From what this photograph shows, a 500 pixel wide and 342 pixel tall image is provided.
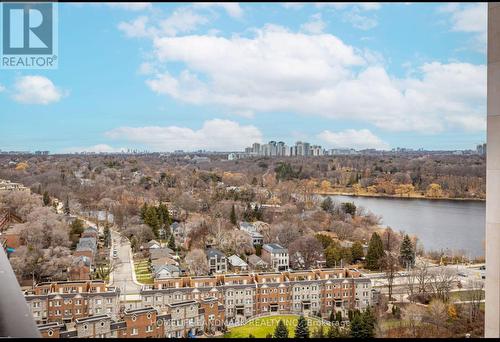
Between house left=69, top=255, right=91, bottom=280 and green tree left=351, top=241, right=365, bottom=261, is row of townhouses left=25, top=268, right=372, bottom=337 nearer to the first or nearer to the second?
house left=69, top=255, right=91, bottom=280

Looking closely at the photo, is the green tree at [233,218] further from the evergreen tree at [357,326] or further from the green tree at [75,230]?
the evergreen tree at [357,326]

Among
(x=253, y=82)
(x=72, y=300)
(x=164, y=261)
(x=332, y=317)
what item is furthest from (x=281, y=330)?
(x=253, y=82)

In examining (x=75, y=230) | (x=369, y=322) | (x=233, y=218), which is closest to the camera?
(x=369, y=322)

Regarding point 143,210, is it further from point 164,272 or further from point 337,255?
point 337,255

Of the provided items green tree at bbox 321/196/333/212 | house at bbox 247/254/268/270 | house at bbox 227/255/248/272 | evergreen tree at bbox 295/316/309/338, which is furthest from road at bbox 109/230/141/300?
green tree at bbox 321/196/333/212

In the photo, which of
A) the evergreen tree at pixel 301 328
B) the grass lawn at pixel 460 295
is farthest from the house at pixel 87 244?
the grass lawn at pixel 460 295

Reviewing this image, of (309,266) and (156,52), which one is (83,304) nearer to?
(309,266)
